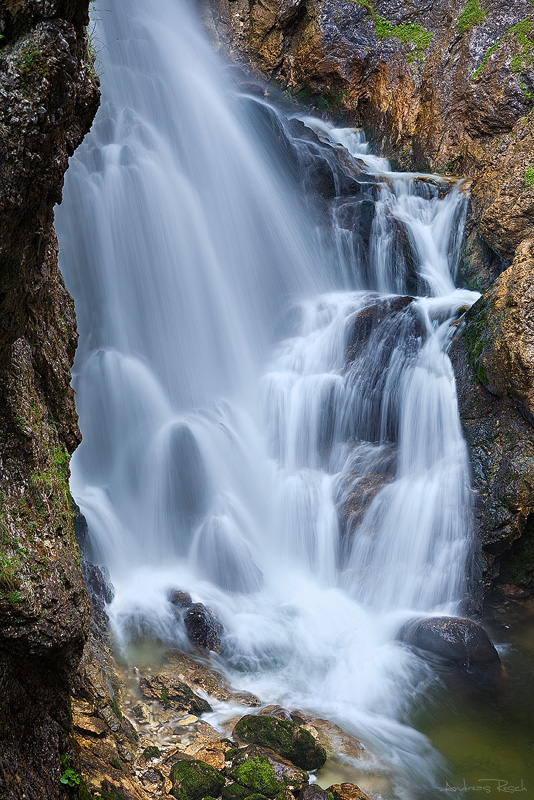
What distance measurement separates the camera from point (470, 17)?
44.1 ft

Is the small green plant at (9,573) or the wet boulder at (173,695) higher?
the small green plant at (9,573)

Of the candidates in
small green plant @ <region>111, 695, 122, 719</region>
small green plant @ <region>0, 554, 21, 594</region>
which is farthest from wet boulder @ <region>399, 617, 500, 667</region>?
small green plant @ <region>0, 554, 21, 594</region>

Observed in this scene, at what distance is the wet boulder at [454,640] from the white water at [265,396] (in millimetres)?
247

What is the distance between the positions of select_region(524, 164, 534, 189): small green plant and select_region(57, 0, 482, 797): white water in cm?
187

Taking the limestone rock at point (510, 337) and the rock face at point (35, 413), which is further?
Result: the limestone rock at point (510, 337)

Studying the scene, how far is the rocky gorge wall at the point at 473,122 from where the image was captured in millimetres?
8195

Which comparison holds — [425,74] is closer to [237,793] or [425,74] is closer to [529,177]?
[529,177]

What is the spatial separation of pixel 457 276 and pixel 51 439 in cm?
1005

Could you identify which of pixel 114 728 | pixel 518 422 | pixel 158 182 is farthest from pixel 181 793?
pixel 158 182

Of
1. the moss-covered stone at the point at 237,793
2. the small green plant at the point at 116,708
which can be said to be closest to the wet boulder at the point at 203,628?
the small green plant at the point at 116,708

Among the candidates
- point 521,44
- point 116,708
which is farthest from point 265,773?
point 521,44

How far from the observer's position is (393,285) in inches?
462

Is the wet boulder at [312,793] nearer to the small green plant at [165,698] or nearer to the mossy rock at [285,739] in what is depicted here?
the mossy rock at [285,739]

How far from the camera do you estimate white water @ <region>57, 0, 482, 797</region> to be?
23.8 ft
